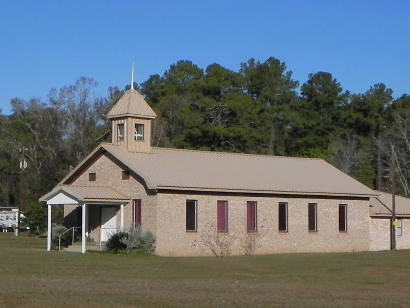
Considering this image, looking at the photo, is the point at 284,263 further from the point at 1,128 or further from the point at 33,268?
the point at 1,128

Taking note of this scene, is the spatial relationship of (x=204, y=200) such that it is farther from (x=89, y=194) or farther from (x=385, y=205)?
(x=385, y=205)

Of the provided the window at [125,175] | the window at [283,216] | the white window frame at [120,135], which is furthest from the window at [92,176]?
the window at [283,216]

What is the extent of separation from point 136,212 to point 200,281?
57.5ft

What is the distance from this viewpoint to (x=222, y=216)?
4666cm

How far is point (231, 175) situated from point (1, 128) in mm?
53289

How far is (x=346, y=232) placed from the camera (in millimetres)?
52344

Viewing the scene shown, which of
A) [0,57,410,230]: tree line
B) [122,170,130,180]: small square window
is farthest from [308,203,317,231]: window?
[0,57,410,230]: tree line

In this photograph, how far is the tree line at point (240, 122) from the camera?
84.0m

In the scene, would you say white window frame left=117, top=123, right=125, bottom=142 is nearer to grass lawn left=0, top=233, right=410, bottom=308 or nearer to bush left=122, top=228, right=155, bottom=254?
bush left=122, top=228, right=155, bottom=254

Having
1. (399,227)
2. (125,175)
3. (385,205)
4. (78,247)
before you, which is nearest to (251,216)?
(125,175)

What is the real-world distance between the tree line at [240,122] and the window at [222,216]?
3490cm

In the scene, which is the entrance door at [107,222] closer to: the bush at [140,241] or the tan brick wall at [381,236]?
the bush at [140,241]

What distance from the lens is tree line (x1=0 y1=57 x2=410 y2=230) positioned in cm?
8400

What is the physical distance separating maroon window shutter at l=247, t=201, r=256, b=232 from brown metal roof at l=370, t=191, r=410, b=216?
998 cm
